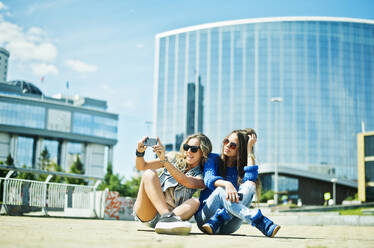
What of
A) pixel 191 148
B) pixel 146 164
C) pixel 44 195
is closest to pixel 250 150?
pixel 191 148

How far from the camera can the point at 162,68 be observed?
84188mm

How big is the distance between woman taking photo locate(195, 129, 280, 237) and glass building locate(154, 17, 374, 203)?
69.6m

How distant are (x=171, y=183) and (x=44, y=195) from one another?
8037 millimetres

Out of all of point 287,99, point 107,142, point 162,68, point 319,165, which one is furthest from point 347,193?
point 107,142

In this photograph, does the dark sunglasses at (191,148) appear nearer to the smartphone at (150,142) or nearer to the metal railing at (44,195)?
the smartphone at (150,142)

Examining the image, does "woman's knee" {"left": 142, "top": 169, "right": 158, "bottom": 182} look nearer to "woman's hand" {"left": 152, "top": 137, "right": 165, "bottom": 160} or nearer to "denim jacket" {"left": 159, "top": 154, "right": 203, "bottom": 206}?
"woman's hand" {"left": 152, "top": 137, "right": 165, "bottom": 160}

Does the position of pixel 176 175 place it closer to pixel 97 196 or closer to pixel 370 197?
pixel 97 196

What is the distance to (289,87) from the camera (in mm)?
76750

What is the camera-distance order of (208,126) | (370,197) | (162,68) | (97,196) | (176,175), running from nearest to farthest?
(176,175), (97,196), (370,197), (208,126), (162,68)

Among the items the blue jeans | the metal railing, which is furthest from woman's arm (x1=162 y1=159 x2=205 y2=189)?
the metal railing

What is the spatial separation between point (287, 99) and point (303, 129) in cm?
604

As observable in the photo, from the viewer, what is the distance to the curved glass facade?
246 ft

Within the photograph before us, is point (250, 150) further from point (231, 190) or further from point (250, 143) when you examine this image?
point (231, 190)

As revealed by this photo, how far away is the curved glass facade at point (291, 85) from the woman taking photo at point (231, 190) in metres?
69.5
